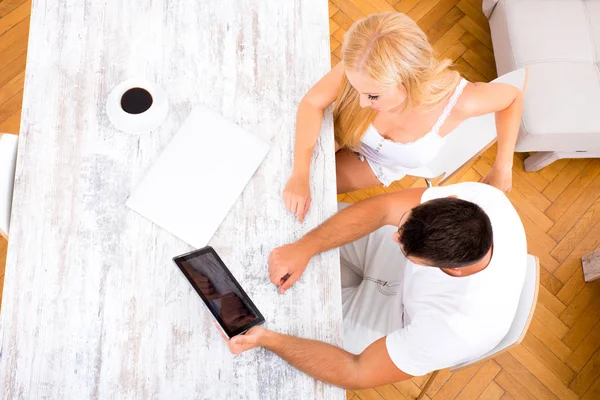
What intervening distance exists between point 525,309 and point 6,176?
1.32 m

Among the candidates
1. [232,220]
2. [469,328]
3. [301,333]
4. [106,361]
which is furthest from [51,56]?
[469,328]

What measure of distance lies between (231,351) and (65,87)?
774mm

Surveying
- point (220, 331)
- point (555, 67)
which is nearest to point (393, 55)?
point (220, 331)

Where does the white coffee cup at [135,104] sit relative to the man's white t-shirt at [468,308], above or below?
above

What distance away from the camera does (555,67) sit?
207 cm

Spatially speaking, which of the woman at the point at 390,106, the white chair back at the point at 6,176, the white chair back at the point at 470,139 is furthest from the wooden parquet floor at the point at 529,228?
the white chair back at the point at 6,176

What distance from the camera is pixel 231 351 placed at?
3.77ft

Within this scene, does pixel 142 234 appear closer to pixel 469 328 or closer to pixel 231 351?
pixel 231 351

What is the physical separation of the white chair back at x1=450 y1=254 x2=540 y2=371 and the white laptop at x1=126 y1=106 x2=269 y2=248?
2.44ft

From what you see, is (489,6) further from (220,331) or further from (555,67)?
(220,331)

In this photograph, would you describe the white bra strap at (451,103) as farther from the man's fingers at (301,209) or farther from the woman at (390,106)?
the man's fingers at (301,209)

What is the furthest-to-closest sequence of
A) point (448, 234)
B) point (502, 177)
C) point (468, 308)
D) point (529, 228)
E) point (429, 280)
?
point (529, 228) → point (502, 177) → point (429, 280) → point (468, 308) → point (448, 234)

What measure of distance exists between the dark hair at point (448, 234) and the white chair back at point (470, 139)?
0.54 metres

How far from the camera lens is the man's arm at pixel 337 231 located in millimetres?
1215
